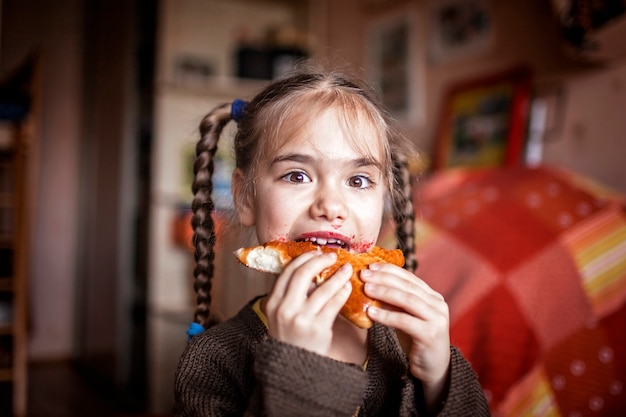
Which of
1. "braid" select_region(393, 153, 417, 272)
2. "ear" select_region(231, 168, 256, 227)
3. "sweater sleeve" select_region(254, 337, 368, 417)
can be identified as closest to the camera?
"sweater sleeve" select_region(254, 337, 368, 417)

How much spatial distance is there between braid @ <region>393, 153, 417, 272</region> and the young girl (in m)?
0.06

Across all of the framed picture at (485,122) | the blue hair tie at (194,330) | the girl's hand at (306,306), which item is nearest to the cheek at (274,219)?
the girl's hand at (306,306)

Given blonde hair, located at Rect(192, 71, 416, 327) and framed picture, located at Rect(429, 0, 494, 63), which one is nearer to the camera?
blonde hair, located at Rect(192, 71, 416, 327)

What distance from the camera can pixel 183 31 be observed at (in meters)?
2.83

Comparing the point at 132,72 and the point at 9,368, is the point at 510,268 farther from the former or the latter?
the point at 9,368

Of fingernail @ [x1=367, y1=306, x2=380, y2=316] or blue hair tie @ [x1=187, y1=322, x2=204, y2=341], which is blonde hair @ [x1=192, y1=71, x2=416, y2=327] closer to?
blue hair tie @ [x1=187, y1=322, x2=204, y2=341]

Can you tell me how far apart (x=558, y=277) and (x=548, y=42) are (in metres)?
0.97

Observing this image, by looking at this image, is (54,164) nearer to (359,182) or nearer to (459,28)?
(459,28)

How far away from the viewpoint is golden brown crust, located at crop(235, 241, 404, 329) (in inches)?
29.9

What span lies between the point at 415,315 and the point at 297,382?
0.17 m

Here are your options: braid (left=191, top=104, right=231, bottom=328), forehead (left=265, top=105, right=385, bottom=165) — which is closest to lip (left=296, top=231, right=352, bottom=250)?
forehead (left=265, top=105, right=385, bottom=165)

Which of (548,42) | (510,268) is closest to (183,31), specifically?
(548,42)

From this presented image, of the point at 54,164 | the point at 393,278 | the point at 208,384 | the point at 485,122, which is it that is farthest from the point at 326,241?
the point at 54,164

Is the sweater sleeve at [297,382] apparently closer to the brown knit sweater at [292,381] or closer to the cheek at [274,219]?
the brown knit sweater at [292,381]
